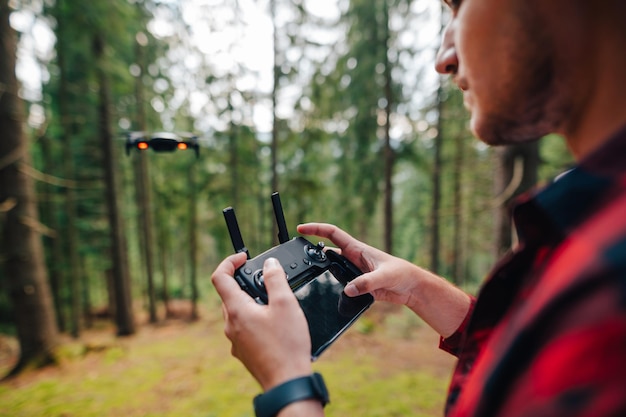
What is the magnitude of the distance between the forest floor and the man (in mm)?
3989

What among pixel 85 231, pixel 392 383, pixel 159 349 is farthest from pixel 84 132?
pixel 392 383

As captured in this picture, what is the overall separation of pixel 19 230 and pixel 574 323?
283 inches

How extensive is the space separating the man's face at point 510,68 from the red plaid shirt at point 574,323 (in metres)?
0.22

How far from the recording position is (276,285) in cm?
96

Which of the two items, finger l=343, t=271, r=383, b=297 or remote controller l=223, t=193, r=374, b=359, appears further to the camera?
finger l=343, t=271, r=383, b=297

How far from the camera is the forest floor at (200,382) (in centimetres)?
454

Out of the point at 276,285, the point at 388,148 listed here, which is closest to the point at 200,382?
the point at 276,285

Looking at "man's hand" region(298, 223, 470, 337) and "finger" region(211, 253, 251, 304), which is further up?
"finger" region(211, 253, 251, 304)

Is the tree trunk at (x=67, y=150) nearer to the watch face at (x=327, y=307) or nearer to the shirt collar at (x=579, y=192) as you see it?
the watch face at (x=327, y=307)

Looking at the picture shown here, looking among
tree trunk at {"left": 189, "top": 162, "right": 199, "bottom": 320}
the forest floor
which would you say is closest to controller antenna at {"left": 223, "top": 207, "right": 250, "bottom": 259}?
the forest floor

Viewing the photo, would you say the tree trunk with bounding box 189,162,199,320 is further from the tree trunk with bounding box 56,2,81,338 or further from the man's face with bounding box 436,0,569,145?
the man's face with bounding box 436,0,569,145

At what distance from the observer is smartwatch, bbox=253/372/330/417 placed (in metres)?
0.78

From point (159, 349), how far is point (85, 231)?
8.27 m

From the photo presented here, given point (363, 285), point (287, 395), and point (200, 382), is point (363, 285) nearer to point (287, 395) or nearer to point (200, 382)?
point (287, 395)
